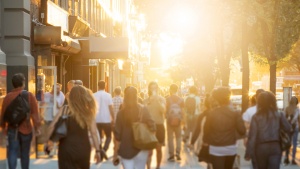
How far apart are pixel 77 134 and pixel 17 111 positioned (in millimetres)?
2839

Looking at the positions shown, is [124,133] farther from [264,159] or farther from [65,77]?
[65,77]

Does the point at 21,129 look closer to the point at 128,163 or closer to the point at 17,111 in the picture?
the point at 17,111

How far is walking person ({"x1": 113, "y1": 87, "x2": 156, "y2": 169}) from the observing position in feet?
27.9

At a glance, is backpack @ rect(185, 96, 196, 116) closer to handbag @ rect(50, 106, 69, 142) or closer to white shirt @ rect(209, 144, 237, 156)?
white shirt @ rect(209, 144, 237, 156)

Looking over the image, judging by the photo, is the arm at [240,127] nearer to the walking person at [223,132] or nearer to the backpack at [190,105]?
the walking person at [223,132]

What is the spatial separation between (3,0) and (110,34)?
33612 mm

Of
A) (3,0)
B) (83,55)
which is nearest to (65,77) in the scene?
(83,55)

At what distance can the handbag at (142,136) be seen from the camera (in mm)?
8461

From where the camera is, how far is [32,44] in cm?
1906

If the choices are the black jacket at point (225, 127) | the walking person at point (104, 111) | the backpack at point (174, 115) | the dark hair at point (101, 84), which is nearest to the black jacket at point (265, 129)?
the black jacket at point (225, 127)

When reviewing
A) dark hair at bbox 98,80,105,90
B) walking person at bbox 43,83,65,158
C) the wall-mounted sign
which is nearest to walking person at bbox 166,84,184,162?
dark hair at bbox 98,80,105,90

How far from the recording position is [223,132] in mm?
8258

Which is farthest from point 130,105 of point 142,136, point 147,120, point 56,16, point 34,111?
point 56,16

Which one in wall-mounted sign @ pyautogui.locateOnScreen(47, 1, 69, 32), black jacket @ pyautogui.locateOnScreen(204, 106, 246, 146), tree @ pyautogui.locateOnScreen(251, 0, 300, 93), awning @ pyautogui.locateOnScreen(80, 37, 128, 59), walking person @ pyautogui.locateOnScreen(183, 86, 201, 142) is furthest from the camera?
awning @ pyautogui.locateOnScreen(80, 37, 128, 59)
